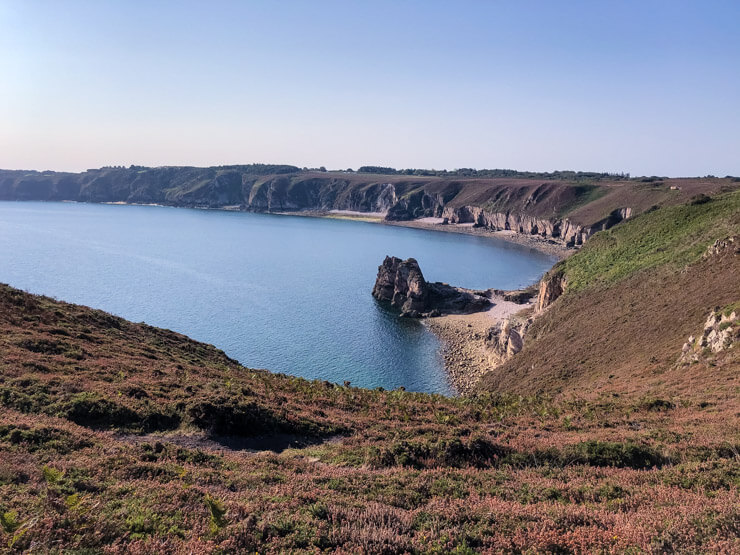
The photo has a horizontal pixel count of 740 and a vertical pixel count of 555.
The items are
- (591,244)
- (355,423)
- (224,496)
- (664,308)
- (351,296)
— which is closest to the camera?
(224,496)

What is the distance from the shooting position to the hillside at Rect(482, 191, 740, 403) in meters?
25.8

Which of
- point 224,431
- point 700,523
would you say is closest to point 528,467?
point 700,523

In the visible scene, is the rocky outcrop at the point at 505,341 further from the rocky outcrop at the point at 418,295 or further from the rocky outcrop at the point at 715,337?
the rocky outcrop at the point at 715,337

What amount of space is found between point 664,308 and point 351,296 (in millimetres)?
58342

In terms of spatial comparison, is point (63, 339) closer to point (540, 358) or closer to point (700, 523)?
point (700, 523)

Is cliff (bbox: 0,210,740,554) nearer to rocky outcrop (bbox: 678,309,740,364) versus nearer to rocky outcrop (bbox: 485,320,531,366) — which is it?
rocky outcrop (bbox: 678,309,740,364)

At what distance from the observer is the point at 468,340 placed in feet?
206

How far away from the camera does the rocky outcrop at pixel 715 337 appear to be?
24.7m

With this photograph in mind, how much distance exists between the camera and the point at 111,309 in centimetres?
7088

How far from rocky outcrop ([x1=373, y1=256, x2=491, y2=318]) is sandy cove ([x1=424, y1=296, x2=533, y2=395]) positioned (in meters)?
2.44

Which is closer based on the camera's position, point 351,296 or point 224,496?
point 224,496

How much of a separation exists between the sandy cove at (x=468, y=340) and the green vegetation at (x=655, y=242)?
45.0 ft

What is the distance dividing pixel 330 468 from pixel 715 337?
24192 mm

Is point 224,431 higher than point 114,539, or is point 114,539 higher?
point 114,539
